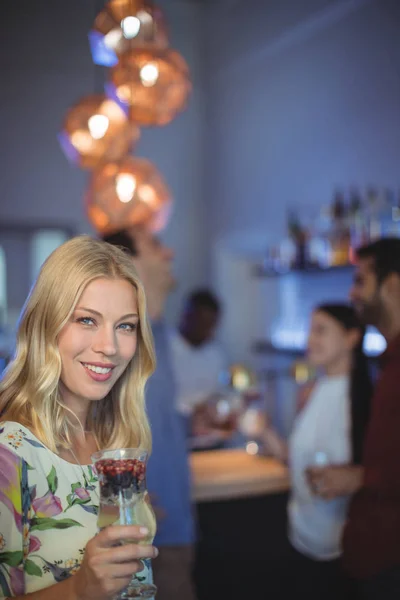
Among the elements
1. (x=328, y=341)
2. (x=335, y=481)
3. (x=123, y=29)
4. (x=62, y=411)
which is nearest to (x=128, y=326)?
(x=62, y=411)

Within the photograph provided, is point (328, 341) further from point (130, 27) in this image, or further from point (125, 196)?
point (130, 27)

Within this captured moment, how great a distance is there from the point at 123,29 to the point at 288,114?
2960 millimetres

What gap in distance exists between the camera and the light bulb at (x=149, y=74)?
236 centimetres

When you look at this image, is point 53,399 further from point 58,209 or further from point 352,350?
point 58,209

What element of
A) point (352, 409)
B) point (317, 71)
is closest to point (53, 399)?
point (352, 409)

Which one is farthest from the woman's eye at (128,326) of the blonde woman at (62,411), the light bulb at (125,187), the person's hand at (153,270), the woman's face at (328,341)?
the light bulb at (125,187)

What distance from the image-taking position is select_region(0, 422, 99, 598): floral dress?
1099 mm

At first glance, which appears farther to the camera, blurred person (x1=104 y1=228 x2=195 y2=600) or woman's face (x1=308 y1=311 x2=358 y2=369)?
woman's face (x1=308 y1=311 x2=358 y2=369)

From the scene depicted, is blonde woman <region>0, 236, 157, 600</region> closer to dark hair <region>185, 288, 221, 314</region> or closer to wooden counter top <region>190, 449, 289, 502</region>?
wooden counter top <region>190, 449, 289, 502</region>

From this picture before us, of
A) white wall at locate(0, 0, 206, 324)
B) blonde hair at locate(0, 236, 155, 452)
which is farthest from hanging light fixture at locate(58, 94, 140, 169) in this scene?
white wall at locate(0, 0, 206, 324)

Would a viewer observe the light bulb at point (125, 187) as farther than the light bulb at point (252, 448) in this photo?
No

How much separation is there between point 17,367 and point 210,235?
16.4 ft

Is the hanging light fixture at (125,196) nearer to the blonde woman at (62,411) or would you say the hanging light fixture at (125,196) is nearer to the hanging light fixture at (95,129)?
the hanging light fixture at (95,129)

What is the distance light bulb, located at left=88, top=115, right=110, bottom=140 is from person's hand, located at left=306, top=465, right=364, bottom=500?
1652mm
